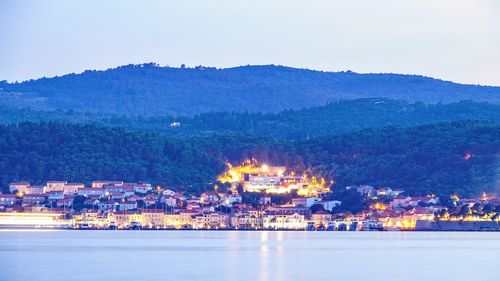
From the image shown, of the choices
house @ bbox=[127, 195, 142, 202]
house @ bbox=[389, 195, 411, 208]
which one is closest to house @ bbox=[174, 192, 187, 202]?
house @ bbox=[127, 195, 142, 202]

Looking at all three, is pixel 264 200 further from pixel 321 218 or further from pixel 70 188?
pixel 70 188

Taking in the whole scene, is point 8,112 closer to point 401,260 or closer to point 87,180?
point 87,180

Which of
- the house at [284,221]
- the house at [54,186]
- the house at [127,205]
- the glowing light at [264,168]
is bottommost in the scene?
the house at [284,221]

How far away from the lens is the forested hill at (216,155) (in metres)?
113

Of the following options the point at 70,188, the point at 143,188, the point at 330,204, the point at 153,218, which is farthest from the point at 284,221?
the point at 70,188

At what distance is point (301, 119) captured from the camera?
161m

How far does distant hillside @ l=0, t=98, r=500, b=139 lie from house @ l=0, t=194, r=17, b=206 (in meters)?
37.9

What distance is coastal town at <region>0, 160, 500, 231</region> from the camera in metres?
101

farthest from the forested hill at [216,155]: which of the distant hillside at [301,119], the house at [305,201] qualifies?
the distant hillside at [301,119]

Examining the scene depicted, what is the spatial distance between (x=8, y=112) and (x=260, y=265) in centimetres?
11968

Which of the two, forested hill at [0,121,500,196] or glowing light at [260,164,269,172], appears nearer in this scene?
forested hill at [0,121,500,196]

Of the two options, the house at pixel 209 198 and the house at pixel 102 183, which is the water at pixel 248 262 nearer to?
the house at pixel 209 198

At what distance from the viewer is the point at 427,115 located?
157125 mm

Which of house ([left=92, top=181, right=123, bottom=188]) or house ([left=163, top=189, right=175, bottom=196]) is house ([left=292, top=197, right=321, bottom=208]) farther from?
house ([left=92, top=181, right=123, bottom=188])
